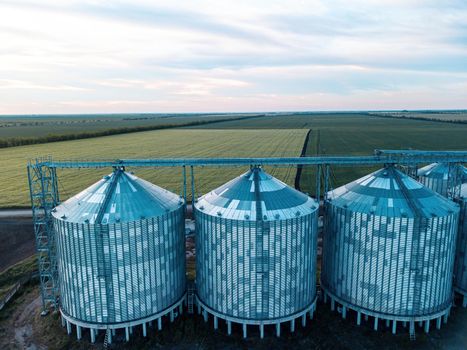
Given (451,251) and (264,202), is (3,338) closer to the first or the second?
(264,202)

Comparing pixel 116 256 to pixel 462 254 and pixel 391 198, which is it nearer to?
pixel 391 198

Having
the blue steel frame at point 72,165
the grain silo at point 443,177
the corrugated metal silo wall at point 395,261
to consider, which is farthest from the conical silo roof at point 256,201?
the grain silo at point 443,177

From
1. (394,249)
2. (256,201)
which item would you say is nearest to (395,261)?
(394,249)

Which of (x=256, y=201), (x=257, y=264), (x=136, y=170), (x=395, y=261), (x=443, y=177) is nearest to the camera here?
(x=257, y=264)

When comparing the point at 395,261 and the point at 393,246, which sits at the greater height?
the point at 393,246

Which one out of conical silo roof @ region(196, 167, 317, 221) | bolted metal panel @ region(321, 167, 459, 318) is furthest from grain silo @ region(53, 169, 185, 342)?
bolted metal panel @ region(321, 167, 459, 318)

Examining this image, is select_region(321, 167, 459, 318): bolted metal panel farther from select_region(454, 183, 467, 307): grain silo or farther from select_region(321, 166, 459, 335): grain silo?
select_region(454, 183, 467, 307): grain silo

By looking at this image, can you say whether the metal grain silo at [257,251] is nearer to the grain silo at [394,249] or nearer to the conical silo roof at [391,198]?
the grain silo at [394,249]
